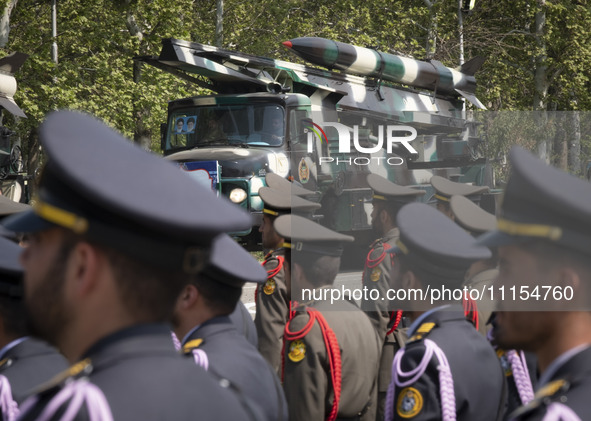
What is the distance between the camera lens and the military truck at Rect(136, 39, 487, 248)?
41.3ft

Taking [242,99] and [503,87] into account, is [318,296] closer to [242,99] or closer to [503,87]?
[242,99]

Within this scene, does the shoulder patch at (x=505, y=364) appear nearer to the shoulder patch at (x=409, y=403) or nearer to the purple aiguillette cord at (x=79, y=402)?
the shoulder patch at (x=409, y=403)

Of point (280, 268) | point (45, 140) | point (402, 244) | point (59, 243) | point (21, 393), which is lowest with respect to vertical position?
point (280, 268)

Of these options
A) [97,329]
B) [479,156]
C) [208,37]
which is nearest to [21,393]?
[97,329]

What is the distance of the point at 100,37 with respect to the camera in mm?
20250

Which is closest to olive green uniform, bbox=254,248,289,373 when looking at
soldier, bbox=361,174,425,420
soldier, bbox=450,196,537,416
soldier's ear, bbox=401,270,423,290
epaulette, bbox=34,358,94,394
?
soldier, bbox=361,174,425,420

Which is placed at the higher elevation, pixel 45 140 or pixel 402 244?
pixel 45 140

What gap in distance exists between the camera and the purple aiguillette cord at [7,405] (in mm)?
2463

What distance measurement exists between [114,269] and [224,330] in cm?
120

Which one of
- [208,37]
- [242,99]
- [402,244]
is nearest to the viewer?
[402,244]

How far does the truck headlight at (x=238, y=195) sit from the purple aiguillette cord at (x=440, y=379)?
399 inches

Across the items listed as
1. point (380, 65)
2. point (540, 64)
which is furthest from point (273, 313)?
point (540, 64)

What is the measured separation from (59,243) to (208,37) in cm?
2484

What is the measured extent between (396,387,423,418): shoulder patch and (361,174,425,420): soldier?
1.98m
